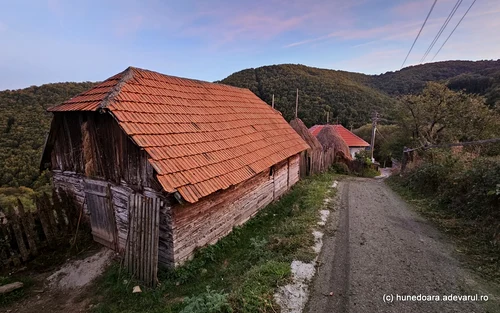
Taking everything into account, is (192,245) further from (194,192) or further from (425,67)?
(425,67)

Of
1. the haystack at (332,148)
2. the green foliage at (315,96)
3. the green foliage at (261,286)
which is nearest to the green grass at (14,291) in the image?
the green foliage at (261,286)

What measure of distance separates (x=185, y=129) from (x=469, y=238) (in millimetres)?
7616

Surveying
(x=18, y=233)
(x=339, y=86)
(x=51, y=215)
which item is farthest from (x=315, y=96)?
(x=18, y=233)

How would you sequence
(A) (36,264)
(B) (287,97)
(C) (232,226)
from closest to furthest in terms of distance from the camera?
(A) (36,264)
(C) (232,226)
(B) (287,97)

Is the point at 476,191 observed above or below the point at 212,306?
above

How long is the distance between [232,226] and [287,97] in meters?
37.2

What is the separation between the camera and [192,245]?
19.9ft

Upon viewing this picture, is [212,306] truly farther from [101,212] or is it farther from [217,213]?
[101,212]

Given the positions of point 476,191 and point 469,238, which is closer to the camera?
point 469,238

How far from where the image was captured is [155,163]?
5207 millimetres

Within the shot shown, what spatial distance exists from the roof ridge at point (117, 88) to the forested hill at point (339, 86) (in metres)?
32.4

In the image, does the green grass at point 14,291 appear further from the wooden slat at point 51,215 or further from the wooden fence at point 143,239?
the wooden fence at point 143,239

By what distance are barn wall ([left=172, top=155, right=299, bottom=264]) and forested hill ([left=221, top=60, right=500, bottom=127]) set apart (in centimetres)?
2996

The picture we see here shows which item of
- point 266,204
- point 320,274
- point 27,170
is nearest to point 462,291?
point 320,274
